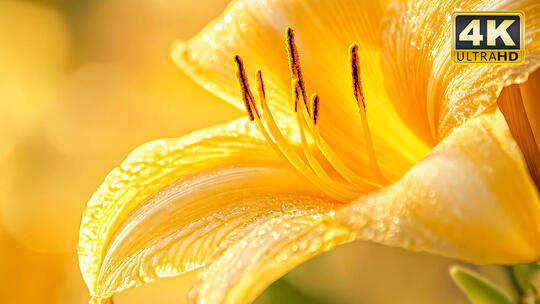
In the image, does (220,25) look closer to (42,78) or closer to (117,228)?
(117,228)

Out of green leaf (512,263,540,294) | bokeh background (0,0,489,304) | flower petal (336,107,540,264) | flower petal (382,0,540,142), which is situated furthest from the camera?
bokeh background (0,0,489,304)

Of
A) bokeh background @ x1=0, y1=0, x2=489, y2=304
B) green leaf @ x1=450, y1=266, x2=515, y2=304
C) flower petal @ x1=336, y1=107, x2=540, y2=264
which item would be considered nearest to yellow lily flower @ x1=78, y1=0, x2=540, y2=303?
flower petal @ x1=336, y1=107, x2=540, y2=264

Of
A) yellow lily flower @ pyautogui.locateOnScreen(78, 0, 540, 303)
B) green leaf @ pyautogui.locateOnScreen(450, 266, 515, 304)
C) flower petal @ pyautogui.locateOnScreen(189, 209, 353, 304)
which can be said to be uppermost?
yellow lily flower @ pyautogui.locateOnScreen(78, 0, 540, 303)

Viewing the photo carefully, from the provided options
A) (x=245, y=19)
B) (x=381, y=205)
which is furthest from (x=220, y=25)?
(x=381, y=205)

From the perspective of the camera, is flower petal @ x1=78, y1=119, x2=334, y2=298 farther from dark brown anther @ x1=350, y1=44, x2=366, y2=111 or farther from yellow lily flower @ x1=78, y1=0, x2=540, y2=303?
dark brown anther @ x1=350, y1=44, x2=366, y2=111

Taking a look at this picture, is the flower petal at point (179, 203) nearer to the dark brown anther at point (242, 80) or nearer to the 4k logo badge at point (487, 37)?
the dark brown anther at point (242, 80)

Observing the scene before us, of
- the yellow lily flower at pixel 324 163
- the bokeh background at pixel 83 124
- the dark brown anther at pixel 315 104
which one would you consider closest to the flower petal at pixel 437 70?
the yellow lily flower at pixel 324 163

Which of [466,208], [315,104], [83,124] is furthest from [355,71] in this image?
[83,124]
